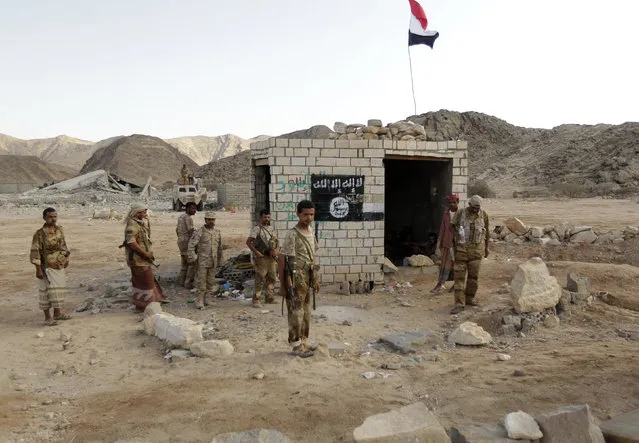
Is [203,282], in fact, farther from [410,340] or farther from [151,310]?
[410,340]

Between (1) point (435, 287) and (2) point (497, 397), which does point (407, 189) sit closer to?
(1) point (435, 287)

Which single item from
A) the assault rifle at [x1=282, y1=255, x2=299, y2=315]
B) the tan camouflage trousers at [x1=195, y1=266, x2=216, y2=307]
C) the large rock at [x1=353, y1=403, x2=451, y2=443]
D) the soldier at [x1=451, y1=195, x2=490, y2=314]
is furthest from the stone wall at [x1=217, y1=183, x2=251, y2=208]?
the large rock at [x1=353, y1=403, x2=451, y2=443]

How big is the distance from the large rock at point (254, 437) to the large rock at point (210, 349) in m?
2.02

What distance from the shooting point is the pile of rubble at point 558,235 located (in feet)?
37.2

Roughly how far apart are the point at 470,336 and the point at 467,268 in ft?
5.62

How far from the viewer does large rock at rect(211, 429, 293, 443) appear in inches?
127

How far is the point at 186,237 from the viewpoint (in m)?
8.30

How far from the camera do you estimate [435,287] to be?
8.21m

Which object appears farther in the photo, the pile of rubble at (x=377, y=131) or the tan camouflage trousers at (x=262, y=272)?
the pile of rubble at (x=377, y=131)

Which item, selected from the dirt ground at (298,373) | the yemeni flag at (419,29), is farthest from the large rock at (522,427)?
the yemeni flag at (419,29)

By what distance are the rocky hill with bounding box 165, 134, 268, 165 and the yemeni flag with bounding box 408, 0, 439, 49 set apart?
97431mm

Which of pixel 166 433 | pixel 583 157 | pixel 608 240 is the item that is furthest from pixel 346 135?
pixel 583 157

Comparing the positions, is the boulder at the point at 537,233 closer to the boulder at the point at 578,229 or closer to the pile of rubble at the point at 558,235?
the pile of rubble at the point at 558,235

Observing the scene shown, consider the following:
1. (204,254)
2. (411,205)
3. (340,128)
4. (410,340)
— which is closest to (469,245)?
(410,340)
